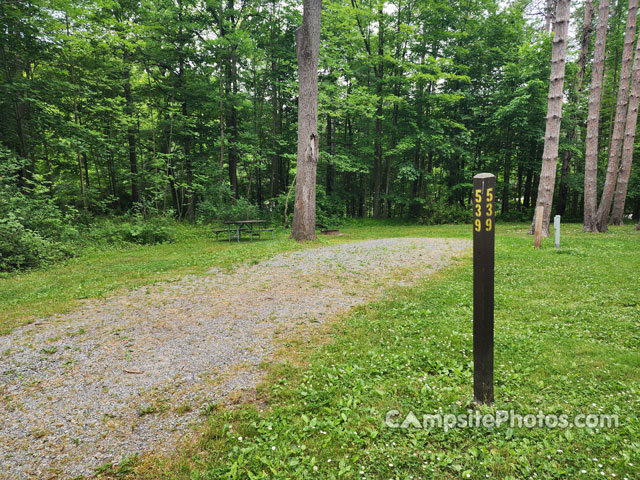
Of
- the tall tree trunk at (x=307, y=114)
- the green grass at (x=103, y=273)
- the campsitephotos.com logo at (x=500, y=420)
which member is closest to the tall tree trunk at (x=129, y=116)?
the green grass at (x=103, y=273)

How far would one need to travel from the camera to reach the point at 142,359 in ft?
11.8

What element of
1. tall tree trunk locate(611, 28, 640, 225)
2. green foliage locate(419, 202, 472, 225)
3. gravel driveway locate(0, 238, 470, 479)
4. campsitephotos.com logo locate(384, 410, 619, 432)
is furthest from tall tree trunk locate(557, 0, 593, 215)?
campsitephotos.com logo locate(384, 410, 619, 432)

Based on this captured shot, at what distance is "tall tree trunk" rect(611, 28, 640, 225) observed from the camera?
12841mm

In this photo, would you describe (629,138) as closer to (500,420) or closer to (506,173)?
(506,173)

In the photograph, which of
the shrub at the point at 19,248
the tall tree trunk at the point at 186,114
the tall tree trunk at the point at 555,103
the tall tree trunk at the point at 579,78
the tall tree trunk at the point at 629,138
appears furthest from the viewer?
the tall tree trunk at the point at 579,78

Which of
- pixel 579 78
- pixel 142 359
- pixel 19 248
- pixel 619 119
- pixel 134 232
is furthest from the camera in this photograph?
pixel 579 78

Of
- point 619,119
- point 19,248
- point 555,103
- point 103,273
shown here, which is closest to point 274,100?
point 555,103

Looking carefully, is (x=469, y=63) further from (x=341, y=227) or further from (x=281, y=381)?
(x=281, y=381)

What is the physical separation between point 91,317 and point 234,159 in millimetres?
15429

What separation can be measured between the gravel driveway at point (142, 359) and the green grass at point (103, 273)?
1.81 feet

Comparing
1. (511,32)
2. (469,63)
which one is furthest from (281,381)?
(511,32)

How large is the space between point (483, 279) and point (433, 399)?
115 centimetres

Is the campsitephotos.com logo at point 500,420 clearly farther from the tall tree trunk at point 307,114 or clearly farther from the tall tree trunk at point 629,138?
the tall tree trunk at point 629,138

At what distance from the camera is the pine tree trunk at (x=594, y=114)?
12.6m
